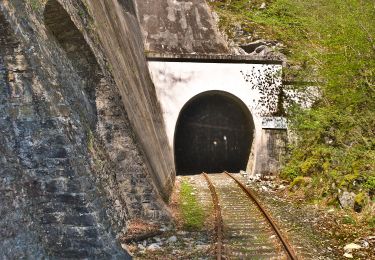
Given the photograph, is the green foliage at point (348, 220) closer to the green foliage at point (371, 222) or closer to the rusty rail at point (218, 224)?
the green foliage at point (371, 222)

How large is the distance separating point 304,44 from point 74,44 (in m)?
9.90

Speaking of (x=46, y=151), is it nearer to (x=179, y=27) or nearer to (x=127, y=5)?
(x=127, y=5)

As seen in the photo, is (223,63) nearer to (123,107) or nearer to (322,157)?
(322,157)

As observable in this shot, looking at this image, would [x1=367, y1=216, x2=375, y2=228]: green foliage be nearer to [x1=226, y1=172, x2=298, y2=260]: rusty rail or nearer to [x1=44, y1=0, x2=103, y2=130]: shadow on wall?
[x1=226, y1=172, x2=298, y2=260]: rusty rail

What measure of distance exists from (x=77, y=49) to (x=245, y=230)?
4.79 m

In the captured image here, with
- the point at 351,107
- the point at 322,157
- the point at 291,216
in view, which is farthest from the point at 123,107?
the point at 322,157

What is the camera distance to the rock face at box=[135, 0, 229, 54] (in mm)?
17797

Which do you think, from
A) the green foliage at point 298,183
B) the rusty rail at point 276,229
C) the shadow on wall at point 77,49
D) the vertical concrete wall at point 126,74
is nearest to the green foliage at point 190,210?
the vertical concrete wall at point 126,74

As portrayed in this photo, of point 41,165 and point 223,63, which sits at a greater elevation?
point 223,63

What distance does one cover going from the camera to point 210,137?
18.1 m

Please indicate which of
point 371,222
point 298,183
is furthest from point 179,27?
point 371,222

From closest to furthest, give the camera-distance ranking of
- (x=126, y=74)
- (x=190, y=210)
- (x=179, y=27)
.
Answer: (x=126, y=74), (x=190, y=210), (x=179, y=27)

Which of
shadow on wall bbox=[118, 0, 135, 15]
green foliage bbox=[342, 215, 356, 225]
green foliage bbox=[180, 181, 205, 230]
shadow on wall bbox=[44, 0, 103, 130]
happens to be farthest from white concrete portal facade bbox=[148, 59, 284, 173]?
shadow on wall bbox=[44, 0, 103, 130]

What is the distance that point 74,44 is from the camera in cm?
657
